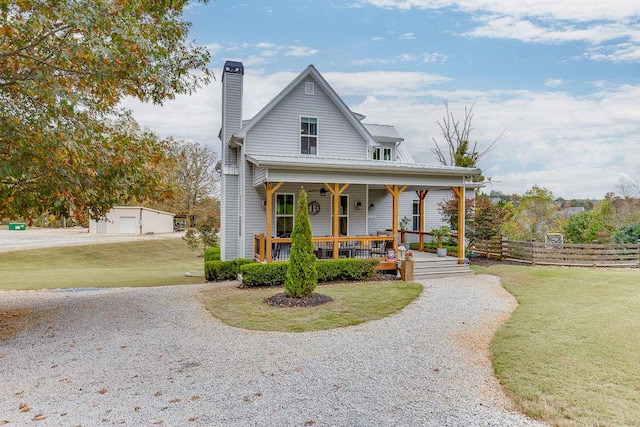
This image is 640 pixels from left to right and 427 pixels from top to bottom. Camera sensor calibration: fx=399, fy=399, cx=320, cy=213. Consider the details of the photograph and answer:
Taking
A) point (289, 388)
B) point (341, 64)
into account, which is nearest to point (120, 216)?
point (341, 64)

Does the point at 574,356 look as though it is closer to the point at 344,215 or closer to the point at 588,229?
the point at 344,215

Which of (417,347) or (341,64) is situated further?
(341,64)

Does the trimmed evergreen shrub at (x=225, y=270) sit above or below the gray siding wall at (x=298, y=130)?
below

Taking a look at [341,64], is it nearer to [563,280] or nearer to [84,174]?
[563,280]

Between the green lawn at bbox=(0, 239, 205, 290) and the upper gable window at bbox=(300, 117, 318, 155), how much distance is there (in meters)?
7.94

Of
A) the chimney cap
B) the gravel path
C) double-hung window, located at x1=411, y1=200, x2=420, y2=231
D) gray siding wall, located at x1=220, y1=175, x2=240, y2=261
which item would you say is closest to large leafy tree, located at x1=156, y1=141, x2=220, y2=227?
double-hung window, located at x1=411, y1=200, x2=420, y2=231

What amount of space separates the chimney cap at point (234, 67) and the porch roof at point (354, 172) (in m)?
4.49

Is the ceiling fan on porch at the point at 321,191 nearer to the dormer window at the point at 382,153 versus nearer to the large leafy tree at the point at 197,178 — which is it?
the dormer window at the point at 382,153

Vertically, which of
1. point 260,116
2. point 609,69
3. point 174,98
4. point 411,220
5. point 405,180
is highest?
point 609,69

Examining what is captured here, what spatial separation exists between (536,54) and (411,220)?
447 inches

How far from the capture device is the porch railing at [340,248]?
14.4 metres

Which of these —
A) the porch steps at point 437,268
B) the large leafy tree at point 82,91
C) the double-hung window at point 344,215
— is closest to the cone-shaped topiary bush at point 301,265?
the large leafy tree at point 82,91

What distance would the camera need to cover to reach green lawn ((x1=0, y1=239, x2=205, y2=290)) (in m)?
17.8

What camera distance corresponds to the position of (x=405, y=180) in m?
14.7
